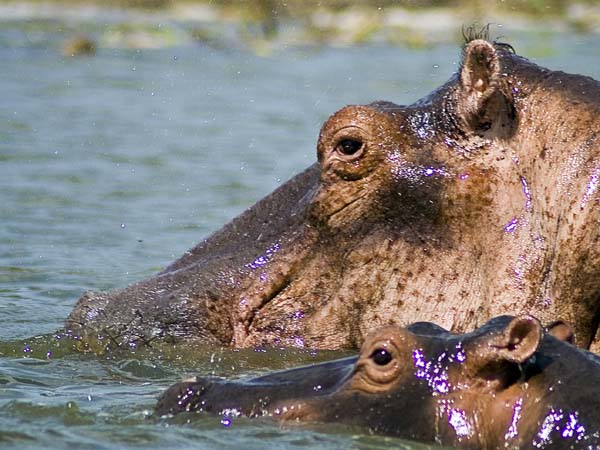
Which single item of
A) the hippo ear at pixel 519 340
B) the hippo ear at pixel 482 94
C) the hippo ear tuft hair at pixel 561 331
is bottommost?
the hippo ear at pixel 519 340

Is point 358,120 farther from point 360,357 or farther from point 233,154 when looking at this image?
point 233,154

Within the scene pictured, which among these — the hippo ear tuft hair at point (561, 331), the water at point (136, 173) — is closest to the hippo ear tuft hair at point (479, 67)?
the hippo ear tuft hair at point (561, 331)

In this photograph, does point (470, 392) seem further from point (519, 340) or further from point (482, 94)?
point (482, 94)

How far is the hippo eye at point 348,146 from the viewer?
7219 millimetres

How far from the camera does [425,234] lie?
7.15 m

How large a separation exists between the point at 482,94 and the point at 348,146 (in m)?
0.69

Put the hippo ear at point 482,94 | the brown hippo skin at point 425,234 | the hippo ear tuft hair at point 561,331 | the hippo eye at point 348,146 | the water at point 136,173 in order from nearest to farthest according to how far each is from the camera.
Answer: the hippo ear tuft hair at point 561,331 < the water at point 136,173 < the brown hippo skin at point 425,234 < the hippo ear at point 482,94 < the hippo eye at point 348,146

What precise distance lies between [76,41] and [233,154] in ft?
25.9

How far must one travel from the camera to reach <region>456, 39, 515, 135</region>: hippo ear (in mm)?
7008

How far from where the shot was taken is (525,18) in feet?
93.7

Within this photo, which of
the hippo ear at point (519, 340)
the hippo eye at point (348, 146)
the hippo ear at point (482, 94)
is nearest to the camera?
the hippo ear at point (519, 340)

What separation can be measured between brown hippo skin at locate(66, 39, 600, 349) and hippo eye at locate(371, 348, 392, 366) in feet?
5.03

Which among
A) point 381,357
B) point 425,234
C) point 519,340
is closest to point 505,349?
point 519,340

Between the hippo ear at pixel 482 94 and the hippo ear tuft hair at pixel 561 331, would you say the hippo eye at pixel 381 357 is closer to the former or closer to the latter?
the hippo ear tuft hair at pixel 561 331
